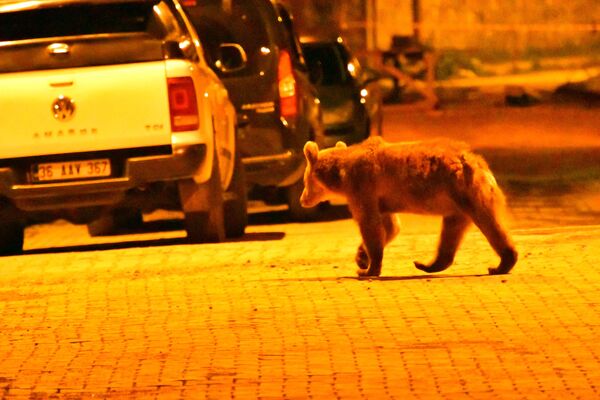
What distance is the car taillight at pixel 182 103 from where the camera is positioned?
39.4 ft

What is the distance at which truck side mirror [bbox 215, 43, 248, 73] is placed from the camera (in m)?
14.0

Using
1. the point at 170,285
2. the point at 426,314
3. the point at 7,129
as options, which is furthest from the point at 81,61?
the point at 426,314

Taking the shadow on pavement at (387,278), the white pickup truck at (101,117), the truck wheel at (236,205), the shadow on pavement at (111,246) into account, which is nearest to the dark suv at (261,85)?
the truck wheel at (236,205)

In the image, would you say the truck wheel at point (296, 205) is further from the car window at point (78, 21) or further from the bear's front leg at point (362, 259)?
the bear's front leg at point (362, 259)

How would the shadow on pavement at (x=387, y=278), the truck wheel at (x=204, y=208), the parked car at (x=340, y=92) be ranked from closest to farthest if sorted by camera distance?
the shadow on pavement at (x=387, y=278) → the truck wheel at (x=204, y=208) → the parked car at (x=340, y=92)

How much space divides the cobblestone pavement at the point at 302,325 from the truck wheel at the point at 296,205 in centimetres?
319

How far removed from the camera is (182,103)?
39.4 ft

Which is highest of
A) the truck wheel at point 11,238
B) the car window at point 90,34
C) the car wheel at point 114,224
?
the car window at point 90,34

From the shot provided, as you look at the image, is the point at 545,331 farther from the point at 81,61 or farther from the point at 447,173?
the point at 81,61

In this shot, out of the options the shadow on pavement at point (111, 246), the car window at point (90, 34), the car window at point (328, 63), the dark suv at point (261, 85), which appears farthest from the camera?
the car window at point (328, 63)

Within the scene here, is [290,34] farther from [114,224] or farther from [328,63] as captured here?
[328,63]

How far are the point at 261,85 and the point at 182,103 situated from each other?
8.50 feet

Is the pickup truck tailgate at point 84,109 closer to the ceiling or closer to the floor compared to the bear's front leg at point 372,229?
closer to the ceiling

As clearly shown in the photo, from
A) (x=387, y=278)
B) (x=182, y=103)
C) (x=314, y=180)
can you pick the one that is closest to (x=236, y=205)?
(x=182, y=103)
